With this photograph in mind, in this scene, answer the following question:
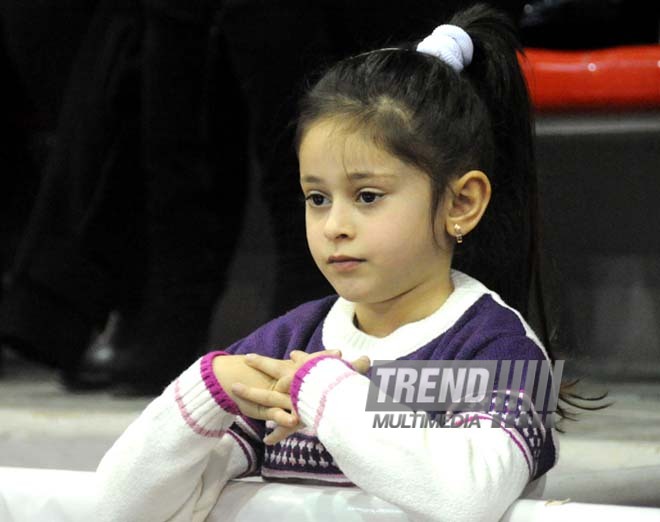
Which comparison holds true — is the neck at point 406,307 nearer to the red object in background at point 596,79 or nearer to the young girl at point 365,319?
the young girl at point 365,319

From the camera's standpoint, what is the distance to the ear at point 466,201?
2.56 feet

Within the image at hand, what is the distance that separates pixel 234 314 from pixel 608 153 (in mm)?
700

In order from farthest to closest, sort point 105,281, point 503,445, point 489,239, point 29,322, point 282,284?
point 105,281 < point 29,322 < point 282,284 < point 489,239 < point 503,445

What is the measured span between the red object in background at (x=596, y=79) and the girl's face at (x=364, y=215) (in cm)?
52

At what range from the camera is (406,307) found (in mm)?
788

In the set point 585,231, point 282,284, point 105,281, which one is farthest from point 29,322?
point 585,231

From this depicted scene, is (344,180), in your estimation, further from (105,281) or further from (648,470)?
(105,281)

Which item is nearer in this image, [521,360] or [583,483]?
[521,360]

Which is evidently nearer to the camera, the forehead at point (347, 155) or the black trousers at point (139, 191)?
the forehead at point (347, 155)

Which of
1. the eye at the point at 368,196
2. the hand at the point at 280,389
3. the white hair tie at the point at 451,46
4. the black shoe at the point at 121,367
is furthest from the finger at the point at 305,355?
the black shoe at the point at 121,367

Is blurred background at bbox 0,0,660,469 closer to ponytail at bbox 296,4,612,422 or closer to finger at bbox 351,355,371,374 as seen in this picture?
ponytail at bbox 296,4,612,422

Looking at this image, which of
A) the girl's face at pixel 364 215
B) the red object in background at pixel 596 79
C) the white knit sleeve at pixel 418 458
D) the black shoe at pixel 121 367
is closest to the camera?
the white knit sleeve at pixel 418 458

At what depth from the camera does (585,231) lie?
1.59 m

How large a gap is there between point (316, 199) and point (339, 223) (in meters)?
0.04
